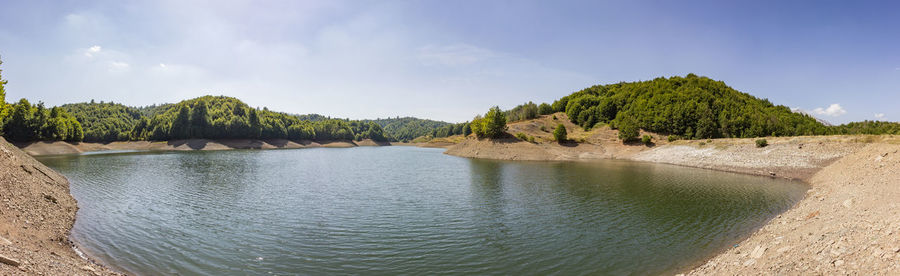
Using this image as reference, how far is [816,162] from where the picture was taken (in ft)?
124

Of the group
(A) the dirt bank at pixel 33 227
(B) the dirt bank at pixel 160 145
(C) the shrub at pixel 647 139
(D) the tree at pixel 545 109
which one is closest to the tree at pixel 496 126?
(C) the shrub at pixel 647 139

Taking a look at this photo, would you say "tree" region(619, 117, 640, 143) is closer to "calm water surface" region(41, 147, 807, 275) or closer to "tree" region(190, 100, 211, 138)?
"calm water surface" region(41, 147, 807, 275)

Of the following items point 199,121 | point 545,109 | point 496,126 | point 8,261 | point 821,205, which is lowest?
point 821,205

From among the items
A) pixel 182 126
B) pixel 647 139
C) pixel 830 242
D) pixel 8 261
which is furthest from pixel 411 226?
pixel 182 126

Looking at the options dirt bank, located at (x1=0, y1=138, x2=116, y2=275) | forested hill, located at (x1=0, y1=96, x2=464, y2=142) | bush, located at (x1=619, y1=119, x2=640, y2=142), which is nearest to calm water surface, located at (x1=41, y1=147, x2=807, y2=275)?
dirt bank, located at (x1=0, y1=138, x2=116, y2=275)

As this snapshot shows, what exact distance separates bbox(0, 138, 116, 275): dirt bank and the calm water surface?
0.96m

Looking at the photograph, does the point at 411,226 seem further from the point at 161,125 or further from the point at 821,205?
the point at 161,125

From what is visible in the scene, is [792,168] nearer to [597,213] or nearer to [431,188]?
[597,213]

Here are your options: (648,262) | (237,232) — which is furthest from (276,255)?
(648,262)

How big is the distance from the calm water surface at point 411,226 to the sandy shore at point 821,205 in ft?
5.63

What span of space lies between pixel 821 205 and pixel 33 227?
3820 centimetres

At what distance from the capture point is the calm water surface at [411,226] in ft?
40.8

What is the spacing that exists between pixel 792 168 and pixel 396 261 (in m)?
48.7

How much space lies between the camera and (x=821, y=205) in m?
19.0
